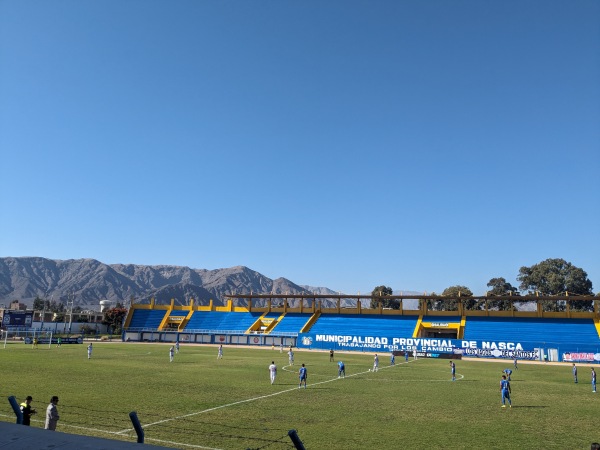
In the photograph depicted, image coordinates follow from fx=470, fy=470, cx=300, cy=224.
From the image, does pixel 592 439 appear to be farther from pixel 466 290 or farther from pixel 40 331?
pixel 466 290

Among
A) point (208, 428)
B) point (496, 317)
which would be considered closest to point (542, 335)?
point (496, 317)

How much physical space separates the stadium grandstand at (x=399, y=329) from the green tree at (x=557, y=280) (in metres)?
49.7

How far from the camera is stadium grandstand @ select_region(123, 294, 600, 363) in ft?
226

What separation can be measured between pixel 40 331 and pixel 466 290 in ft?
367

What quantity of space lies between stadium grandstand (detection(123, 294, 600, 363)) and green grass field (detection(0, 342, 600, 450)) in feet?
91.3

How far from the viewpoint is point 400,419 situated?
21.7 meters

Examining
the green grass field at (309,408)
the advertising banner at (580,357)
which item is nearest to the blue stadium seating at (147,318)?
the green grass field at (309,408)

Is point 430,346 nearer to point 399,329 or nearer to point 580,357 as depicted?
point 399,329

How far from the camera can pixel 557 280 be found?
433 feet

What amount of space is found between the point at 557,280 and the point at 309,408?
130m

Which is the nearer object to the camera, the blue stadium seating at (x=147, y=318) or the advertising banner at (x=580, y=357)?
the advertising banner at (x=580, y=357)

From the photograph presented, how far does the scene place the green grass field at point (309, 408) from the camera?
17859 mm

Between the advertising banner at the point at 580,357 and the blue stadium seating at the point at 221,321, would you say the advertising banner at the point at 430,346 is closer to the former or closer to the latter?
the advertising banner at the point at 580,357

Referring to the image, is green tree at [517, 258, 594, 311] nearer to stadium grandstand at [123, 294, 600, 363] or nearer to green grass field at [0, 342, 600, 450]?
stadium grandstand at [123, 294, 600, 363]
